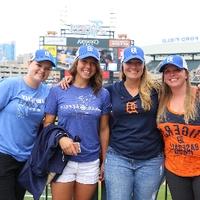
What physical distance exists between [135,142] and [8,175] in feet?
4.25

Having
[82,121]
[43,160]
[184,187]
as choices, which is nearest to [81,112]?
[82,121]

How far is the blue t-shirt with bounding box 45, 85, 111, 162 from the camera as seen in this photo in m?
3.94

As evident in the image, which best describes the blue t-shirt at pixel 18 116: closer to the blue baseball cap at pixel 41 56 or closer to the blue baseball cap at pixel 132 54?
the blue baseball cap at pixel 41 56

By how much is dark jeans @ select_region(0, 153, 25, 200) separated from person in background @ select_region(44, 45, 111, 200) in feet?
1.39

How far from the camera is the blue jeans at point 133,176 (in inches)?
157

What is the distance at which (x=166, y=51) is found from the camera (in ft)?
251

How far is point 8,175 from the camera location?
4078 millimetres

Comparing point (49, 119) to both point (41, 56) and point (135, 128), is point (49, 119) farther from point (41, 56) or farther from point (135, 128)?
point (135, 128)

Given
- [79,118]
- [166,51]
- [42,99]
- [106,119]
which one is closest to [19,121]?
[42,99]

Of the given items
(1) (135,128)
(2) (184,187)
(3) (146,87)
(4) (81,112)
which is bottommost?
(2) (184,187)

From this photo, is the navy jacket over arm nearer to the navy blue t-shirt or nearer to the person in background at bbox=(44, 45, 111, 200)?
the person in background at bbox=(44, 45, 111, 200)

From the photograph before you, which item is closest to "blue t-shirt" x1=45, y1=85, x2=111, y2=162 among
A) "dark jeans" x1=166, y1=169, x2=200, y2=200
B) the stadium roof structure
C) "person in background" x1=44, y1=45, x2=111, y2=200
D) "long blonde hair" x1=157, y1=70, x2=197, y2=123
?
"person in background" x1=44, y1=45, x2=111, y2=200

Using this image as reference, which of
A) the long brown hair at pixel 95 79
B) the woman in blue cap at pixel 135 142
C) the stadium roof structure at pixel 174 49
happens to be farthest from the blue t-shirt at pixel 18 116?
the stadium roof structure at pixel 174 49

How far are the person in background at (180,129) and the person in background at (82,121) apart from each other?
61 cm
